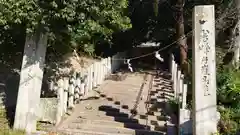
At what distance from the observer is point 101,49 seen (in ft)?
64.4

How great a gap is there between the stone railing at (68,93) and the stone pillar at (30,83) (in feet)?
1.44

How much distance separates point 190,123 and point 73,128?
289 centimetres

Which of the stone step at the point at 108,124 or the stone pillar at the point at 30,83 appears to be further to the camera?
the stone step at the point at 108,124

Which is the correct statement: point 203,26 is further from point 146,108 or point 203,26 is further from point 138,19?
point 138,19

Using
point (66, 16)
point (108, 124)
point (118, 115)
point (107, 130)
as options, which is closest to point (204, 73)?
point (107, 130)

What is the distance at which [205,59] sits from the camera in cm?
759

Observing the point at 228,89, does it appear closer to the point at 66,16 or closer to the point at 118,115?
the point at 118,115

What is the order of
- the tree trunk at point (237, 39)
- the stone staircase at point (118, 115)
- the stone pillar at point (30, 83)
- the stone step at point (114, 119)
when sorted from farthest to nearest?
the tree trunk at point (237, 39) → the stone step at point (114, 119) → the stone staircase at point (118, 115) → the stone pillar at point (30, 83)

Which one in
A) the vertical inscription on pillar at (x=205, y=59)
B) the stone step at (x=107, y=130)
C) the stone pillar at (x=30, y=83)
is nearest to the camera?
the vertical inscription on pillar at (x=205, y=59)

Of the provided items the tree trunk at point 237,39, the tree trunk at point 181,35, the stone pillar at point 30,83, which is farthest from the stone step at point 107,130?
the tree trunk at point 181,35

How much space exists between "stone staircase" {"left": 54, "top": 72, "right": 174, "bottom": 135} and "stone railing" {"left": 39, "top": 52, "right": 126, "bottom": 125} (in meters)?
0.25

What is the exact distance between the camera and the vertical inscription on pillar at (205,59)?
296 inches

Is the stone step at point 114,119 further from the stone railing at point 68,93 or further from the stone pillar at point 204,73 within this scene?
the stone pillar at point 204,73

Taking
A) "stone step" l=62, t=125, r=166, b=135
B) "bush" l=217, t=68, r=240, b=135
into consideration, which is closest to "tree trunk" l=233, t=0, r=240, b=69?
"bush" l=217, t=68, r=240, b=135
